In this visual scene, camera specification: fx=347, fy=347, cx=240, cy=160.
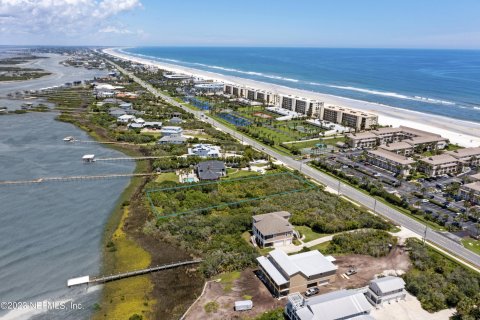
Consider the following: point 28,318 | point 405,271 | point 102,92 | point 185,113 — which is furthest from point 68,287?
point 102,92

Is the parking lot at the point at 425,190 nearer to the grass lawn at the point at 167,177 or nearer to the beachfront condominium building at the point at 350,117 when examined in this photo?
the beachfront condominium building at the point at 350,117

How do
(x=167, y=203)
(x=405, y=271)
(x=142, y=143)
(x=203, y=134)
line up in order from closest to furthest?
(x=405, y=271) → (x=167, y=203) → (x=142, y=143) → (x=203, y=134)

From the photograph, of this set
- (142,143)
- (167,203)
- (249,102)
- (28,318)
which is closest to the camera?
(28,318)

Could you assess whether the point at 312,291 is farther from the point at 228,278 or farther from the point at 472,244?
the point at 472,244

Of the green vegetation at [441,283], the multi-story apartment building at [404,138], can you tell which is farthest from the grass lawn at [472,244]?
the multi-story apartment building at [404,138]

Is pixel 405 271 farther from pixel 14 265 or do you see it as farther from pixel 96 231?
pixel 14 265

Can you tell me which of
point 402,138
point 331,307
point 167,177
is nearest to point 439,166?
point 402,138
